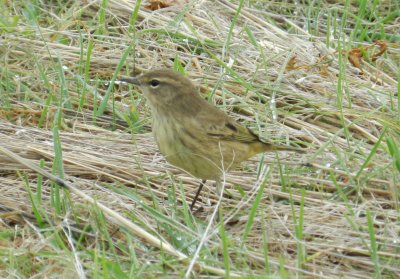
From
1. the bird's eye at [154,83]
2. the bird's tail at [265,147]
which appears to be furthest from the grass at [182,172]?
the bird's eye at [154,83]

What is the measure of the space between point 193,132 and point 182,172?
0.54 m

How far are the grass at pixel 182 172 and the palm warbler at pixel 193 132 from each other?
0.71 ft

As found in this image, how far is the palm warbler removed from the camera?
18.8ft

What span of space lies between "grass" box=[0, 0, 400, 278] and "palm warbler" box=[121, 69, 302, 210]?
0.22 metres

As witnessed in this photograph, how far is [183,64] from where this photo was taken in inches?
301

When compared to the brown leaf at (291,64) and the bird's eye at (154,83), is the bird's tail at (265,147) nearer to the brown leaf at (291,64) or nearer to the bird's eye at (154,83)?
the bird's eye at (154,83)

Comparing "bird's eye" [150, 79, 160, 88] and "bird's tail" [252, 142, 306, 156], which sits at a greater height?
"bird's eye" [150, 79, 160, 88]

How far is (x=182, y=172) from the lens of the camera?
20.7 feet

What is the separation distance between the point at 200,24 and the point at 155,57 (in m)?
0.67

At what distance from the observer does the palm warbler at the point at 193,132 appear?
225 inches

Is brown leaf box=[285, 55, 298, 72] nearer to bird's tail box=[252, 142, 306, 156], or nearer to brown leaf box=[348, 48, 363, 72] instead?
brown leaf box=[348, 48, 363, 72]

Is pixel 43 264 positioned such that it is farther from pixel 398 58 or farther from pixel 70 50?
pixel 398 58

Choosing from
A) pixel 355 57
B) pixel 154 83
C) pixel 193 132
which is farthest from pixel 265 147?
pixel 355 57

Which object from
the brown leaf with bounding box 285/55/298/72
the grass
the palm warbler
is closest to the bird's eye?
the palm warbler
